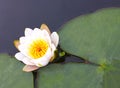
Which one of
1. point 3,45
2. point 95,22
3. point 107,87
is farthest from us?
point 3,45

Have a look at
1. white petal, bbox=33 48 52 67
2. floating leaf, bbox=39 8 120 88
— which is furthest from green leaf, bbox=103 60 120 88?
white petal, bbox=33 48 52 67

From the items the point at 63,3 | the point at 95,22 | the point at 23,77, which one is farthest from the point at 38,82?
the point at 63,3

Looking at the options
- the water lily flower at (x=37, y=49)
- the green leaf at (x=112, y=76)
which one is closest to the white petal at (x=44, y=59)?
the water lily flower at (x=37, y=49)

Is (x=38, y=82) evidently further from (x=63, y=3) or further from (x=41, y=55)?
(x=63, y=3)

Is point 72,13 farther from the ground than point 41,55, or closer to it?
farther from the ground

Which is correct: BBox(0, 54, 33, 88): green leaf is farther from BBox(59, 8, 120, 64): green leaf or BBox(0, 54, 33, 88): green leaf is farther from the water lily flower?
BBox(59, 8, 120, 64): green leaf

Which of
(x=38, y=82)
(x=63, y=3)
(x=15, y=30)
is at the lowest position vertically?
(x=38, y=82)
